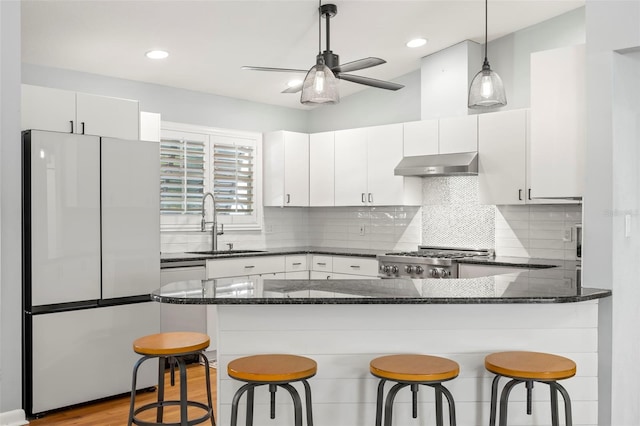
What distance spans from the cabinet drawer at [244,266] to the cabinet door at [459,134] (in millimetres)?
1943

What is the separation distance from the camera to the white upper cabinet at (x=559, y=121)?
338 centimetres

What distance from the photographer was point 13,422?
11.9 ft

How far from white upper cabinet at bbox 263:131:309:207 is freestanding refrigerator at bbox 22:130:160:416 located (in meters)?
2.15

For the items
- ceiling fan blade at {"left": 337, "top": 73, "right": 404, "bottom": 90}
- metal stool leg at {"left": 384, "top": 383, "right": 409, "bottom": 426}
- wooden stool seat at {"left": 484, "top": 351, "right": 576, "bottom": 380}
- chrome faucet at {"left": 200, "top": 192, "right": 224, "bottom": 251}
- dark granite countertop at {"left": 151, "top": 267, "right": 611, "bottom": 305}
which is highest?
ceiling fan blade at {"left": 337, "top": 73, "right": 404, "bottom": 90}

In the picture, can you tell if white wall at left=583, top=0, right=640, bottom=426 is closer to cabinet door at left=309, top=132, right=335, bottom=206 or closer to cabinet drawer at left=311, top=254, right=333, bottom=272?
cabinet drawer at left=311, top=254, right=333, bottom=272

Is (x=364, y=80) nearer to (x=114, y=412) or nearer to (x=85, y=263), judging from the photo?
(x=85, y=263)

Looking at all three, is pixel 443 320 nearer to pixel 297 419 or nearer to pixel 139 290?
pixel 297 419

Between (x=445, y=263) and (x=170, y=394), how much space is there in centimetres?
243

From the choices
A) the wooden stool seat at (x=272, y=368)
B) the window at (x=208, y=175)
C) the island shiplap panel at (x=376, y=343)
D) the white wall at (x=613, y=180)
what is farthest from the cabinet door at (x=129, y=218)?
the white wall at (x=613, y=180)

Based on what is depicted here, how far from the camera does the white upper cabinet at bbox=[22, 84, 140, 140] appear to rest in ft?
13.4

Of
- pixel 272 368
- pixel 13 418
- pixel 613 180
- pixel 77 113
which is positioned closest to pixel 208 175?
pixel 77 113

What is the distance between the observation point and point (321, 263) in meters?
6.13

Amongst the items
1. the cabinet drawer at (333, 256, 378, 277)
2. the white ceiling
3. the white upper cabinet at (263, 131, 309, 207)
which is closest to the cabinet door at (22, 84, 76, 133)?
the white ceiling

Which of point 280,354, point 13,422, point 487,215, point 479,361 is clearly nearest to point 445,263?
point 487,215
